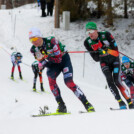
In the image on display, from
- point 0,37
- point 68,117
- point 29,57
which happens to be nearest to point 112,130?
point 68,117

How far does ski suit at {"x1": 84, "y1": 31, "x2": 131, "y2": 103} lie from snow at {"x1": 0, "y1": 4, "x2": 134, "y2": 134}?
84 cm

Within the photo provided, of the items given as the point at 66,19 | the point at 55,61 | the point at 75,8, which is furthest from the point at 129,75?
the point at 75,8

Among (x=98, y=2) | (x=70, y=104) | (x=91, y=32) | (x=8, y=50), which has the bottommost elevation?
(x=70, y=104)

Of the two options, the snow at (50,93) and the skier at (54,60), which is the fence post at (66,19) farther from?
the skier at (54,60)

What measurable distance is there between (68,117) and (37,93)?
676cm

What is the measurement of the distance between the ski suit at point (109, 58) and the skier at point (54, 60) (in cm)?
72

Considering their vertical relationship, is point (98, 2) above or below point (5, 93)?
above

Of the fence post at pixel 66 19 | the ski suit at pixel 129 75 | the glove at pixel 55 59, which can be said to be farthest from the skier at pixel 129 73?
the fence post at pixel 66 19

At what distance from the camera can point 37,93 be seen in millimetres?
10453

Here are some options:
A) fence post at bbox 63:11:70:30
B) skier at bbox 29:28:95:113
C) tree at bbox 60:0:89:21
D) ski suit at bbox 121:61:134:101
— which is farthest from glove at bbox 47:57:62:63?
tree at bbox 60:0:89:21

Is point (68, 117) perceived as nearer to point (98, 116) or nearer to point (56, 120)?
point (56, 120)

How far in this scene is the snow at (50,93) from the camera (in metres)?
3.34

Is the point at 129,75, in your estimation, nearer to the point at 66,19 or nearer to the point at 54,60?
the point at 54,60

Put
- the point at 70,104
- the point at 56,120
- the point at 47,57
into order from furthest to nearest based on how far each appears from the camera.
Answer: the point at 70,104
the point at 47,57
the point at 56,120
